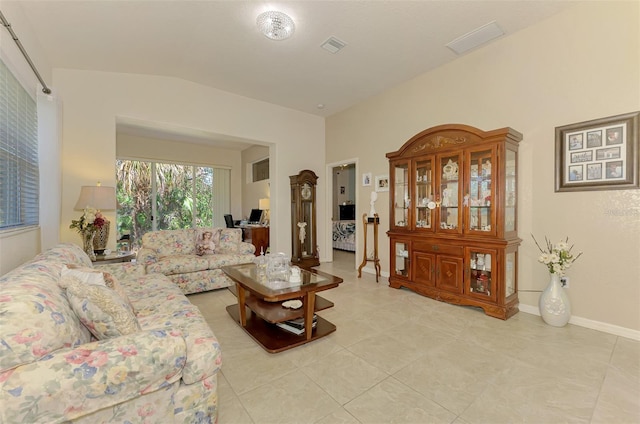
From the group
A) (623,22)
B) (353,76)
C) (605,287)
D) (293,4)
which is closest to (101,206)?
(293,4)

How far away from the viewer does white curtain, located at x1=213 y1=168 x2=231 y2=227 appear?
7648 mm

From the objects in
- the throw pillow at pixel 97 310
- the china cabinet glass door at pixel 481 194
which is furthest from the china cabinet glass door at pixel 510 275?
the throw pillow at pixel 97 310

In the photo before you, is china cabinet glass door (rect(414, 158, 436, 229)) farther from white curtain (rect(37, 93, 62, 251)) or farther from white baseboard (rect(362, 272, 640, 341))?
white curtain (rect(37, 93, 62, 251))

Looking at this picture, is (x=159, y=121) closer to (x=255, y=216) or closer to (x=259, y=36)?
(x=259, y=36)

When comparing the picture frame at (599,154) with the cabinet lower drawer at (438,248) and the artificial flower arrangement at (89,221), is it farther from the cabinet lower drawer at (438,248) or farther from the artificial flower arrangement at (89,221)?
the artificial flower arrangement at (89,221)

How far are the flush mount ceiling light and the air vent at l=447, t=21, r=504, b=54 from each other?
192 cm

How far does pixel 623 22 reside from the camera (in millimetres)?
2430

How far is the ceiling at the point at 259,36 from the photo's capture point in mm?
2568

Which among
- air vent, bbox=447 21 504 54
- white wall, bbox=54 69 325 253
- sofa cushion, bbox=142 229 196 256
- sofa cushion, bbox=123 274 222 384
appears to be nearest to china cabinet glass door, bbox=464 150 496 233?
air vent, bbox=447 21 504 54

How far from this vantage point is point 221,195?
25.4 feet

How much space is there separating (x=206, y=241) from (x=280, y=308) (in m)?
2.17

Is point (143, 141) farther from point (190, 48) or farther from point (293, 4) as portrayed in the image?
point (293, 4)

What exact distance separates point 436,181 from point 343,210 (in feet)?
15.4

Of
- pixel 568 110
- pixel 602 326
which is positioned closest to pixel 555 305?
pixel 602 326
